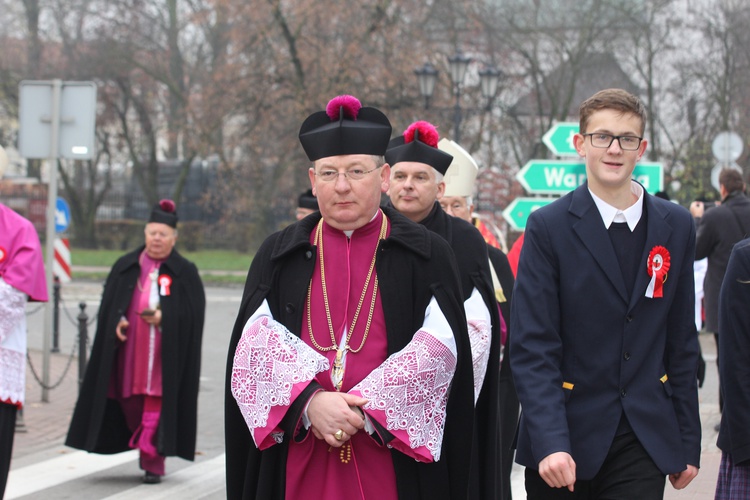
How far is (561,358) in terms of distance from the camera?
4.30 meters

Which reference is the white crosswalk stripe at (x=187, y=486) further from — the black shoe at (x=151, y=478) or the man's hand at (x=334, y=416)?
the man's hand at (x=334, y=416)

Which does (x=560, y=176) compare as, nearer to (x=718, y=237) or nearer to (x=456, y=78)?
(x=718, y=237)

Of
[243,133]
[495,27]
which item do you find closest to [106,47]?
[243,133]

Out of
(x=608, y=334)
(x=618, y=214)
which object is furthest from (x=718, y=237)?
(x=608, y=334)

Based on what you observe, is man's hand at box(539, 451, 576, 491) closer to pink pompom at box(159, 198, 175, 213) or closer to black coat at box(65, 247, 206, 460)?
black coat at box(65, 247, 206, 460)

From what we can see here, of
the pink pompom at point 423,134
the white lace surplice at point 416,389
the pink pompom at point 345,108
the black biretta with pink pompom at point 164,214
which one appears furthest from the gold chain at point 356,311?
the black biretta with pink pompom at point 164,214

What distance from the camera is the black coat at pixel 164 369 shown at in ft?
30.4

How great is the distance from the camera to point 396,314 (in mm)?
4227

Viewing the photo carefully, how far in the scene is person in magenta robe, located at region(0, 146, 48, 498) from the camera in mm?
6738

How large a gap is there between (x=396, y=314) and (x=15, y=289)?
3.36 meters

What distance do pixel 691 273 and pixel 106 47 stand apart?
121ft

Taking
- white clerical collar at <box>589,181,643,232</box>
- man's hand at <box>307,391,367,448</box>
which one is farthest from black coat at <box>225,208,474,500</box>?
white clerical collar at <box>589,181,643,232</box>

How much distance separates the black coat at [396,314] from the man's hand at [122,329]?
5039 mm

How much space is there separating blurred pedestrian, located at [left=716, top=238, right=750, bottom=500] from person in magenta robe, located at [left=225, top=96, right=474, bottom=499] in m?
1.01
